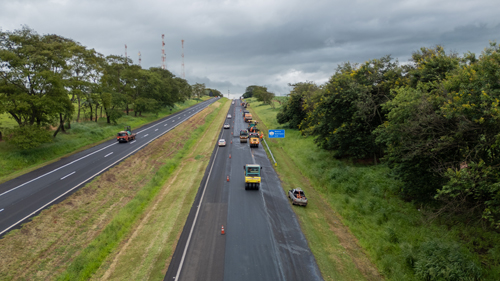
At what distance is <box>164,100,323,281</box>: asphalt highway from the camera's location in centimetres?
1395

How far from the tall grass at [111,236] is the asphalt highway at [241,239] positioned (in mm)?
4530

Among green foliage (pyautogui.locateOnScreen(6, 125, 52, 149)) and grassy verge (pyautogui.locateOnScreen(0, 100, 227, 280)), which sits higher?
green foliage (pyautogui.locateOnScreen(6, 125, 52, 149))

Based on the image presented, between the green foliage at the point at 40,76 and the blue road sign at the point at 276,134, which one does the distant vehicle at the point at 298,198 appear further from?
the green foliage at the point at 40,76

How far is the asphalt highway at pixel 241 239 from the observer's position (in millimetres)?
13953

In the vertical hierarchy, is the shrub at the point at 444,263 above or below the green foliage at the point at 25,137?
below

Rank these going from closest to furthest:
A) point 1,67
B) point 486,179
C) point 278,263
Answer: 1. point 486,179
2. point 278,263
3. point 1,67

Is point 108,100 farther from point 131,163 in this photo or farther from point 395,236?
point 395,236

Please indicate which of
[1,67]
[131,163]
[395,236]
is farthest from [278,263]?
[1,67]

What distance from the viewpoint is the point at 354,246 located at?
→ 55.3 feet

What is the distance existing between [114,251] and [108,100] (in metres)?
44.0

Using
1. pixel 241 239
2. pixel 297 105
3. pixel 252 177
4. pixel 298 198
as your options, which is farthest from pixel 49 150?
pixel 297 105

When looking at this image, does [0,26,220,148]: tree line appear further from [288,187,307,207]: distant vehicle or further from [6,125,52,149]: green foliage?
[288,187,307,207]: distant vehicle

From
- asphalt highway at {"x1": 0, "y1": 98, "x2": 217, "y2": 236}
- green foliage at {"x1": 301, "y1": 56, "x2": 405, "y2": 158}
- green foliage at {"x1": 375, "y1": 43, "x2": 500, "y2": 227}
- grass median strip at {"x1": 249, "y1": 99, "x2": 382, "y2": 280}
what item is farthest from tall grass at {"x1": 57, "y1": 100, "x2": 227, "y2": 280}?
green foliage at {"x1": 301, "y1": 56, "x2": 405, "y2": 158}

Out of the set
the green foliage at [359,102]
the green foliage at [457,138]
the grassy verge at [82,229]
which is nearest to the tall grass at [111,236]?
the grassy verge at [82,229]
